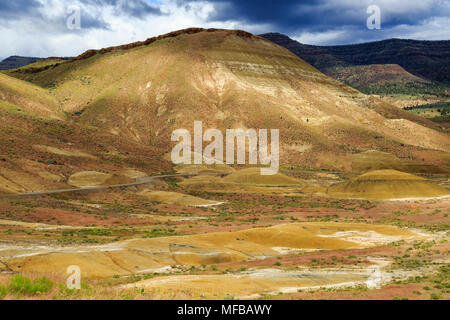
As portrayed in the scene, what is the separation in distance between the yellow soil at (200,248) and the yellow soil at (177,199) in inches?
1046

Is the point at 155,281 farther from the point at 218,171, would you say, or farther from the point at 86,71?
the point at 86,71

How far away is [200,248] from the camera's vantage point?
34.5 m

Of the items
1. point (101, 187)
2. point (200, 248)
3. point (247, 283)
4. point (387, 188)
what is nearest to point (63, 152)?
point (101, 187)

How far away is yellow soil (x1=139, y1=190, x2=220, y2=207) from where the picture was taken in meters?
70.0

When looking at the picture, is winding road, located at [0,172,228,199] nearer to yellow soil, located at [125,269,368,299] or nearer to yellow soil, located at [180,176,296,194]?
yellow soil, located at [180,176,296,194]

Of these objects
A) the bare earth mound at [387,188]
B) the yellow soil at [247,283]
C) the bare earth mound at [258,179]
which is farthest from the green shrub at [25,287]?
the bare earth mound at [258,179]

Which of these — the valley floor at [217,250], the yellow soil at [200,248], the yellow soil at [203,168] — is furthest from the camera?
the yellow soil at [203,168]

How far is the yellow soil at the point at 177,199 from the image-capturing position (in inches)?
2756

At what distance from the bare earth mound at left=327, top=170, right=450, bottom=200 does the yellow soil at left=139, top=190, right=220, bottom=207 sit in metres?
24.3

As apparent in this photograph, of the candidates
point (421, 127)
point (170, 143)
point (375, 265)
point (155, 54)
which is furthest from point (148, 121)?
point (375, 265)

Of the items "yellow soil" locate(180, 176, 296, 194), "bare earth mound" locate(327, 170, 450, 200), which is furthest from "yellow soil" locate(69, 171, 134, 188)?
"bare earth mound" locate(327, 170, 450, 200)

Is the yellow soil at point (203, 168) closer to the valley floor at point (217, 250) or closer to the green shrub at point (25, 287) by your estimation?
the valley floor at point (217, 250)
